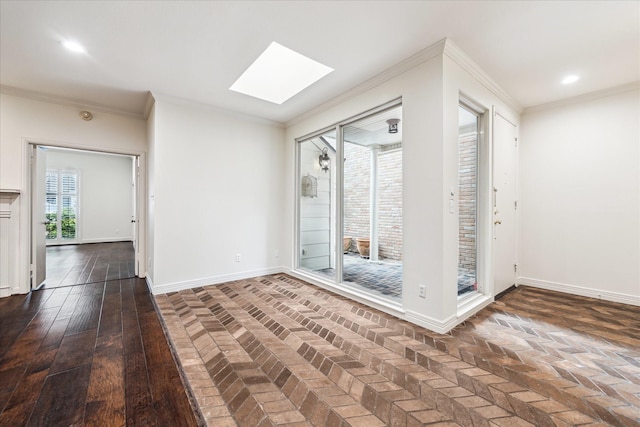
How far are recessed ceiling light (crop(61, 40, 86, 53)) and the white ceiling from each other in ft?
0.17

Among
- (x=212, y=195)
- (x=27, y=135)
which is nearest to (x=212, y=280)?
(x=212, y=195)

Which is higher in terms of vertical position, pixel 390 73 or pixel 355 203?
pixel 390 73

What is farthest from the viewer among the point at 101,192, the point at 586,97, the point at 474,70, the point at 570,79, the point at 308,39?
the point at 101,192

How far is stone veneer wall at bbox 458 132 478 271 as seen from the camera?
3115 millimetres

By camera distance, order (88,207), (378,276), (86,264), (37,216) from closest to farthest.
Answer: (37,216)
(378,276)
(86,264)
(88,207)

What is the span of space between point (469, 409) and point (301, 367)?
1.06 meters

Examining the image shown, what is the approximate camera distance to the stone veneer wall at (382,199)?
18.0 feet

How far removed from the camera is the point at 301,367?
6.11 ft

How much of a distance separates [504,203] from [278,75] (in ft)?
11.1

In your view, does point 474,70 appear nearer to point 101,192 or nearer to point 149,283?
point 149,283

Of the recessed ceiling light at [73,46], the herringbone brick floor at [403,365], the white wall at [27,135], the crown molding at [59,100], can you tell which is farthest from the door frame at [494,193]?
the white wall at [27,135]

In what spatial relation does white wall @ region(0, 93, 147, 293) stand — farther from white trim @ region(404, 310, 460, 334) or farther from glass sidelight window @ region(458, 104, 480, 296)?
glass sidelight window @ region(458, 104, 480, 296)

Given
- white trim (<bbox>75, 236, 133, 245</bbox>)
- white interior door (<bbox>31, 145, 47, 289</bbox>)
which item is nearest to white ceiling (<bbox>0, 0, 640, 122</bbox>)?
white interior door (<bbox>31, 145, 47, 289</bbox>)

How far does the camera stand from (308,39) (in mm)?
2301
